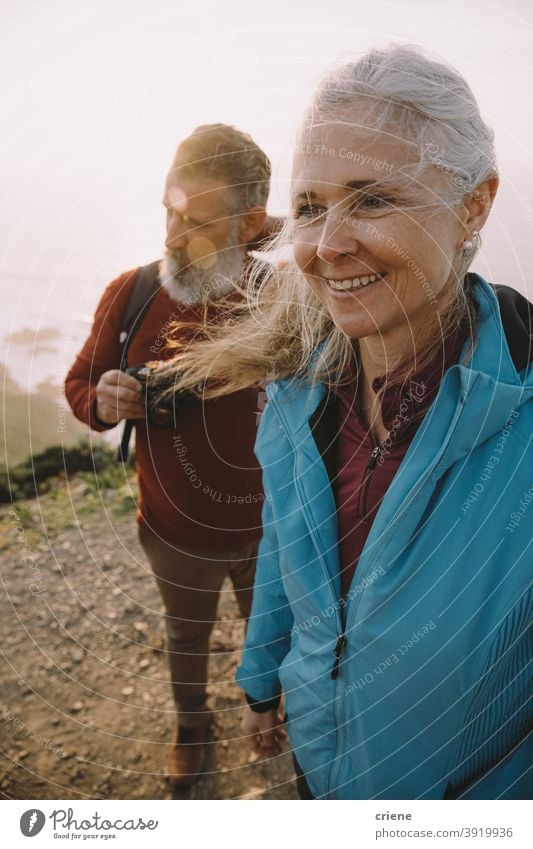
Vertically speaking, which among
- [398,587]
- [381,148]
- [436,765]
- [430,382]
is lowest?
[436,765]

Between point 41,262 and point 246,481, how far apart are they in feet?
2.48

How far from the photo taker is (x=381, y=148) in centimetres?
75

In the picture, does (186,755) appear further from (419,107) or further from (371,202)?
(419,107)

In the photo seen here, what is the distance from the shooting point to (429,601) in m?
0.79

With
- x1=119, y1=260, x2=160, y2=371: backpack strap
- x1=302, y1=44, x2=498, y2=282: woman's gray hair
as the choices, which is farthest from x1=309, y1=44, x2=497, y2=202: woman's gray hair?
x1=119, y1=260, x2=160, y2=371: backpack strap

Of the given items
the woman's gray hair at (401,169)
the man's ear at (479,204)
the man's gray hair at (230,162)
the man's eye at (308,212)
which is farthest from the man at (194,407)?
the man's ear at (479,204)

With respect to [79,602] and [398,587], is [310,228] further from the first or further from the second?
[79,602]

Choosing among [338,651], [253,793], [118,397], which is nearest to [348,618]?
[338,651]

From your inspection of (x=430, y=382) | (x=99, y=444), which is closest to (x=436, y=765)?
(x=430, y=382)

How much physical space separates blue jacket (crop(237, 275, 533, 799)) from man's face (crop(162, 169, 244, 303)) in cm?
59

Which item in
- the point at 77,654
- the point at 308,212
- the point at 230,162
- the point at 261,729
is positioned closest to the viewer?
the point at 308,212

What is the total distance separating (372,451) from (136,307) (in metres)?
0.85
